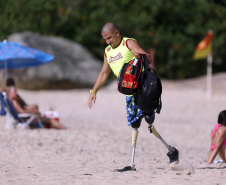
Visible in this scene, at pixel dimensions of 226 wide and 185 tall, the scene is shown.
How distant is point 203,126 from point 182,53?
825 centimetres

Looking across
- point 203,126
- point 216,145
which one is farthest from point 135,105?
point 203,126

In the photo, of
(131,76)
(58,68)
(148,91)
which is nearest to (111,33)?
(131,76)

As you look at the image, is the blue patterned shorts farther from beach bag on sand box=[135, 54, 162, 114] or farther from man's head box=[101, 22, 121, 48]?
man's head box=[101, 22, 121, 48]

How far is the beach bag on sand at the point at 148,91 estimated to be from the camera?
4883 mm

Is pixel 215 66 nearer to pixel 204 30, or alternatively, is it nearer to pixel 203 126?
pixel 204 30

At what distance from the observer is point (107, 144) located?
7934 millimetres

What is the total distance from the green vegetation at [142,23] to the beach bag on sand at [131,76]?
14.0m

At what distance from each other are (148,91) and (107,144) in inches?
126

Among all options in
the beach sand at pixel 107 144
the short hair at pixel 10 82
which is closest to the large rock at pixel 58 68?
the beach sand at pixel 107 144

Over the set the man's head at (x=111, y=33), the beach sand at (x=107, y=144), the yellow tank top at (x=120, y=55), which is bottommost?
the beach sand at (x=107, y=144)

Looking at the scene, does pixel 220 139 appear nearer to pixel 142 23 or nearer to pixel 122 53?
pixel 122 53

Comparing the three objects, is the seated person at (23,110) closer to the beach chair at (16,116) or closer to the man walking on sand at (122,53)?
the beach chair at (16,116)

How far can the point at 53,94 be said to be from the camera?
50.4ft

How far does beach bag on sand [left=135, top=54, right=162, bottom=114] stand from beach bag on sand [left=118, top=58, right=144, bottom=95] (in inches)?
3.2
